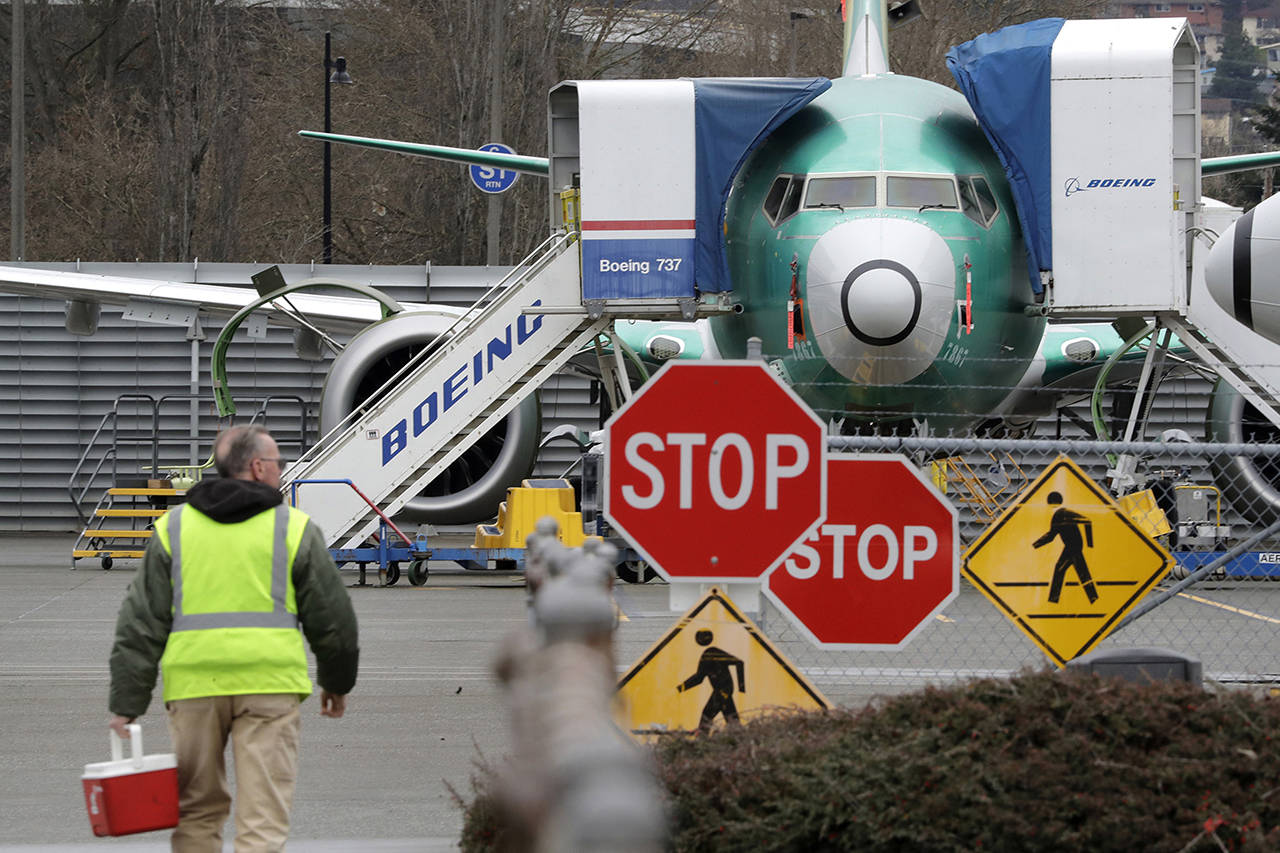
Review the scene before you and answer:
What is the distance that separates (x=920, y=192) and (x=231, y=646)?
9695 mm

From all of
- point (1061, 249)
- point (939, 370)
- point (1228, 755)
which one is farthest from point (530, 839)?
point (1061, 249)

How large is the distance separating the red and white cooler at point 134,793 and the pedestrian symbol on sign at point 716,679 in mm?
1720

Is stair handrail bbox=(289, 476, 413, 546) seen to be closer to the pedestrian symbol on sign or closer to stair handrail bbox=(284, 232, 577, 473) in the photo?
stair handrail bbox=(284, 232, 577, 473)

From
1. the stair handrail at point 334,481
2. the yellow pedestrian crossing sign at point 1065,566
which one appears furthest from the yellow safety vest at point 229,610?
the stair handrail at point 334,481

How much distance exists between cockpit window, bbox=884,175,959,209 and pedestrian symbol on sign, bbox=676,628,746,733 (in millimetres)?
8601

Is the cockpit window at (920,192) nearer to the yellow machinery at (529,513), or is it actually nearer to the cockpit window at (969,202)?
the cockpit window at (969,202)

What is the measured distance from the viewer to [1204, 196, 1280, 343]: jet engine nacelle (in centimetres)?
746

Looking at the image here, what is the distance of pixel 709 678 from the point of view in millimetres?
6098

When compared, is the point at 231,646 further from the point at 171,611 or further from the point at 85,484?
the point at 85,484

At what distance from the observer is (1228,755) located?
16.8 ft

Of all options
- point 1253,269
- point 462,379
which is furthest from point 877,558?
point 462,379

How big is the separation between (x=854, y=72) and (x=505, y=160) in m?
3.80

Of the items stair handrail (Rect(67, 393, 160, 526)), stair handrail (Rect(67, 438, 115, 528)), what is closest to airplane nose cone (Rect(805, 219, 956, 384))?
stair handrail (Rect(67, 393, 160, 526))

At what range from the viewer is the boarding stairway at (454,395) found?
650 inches
